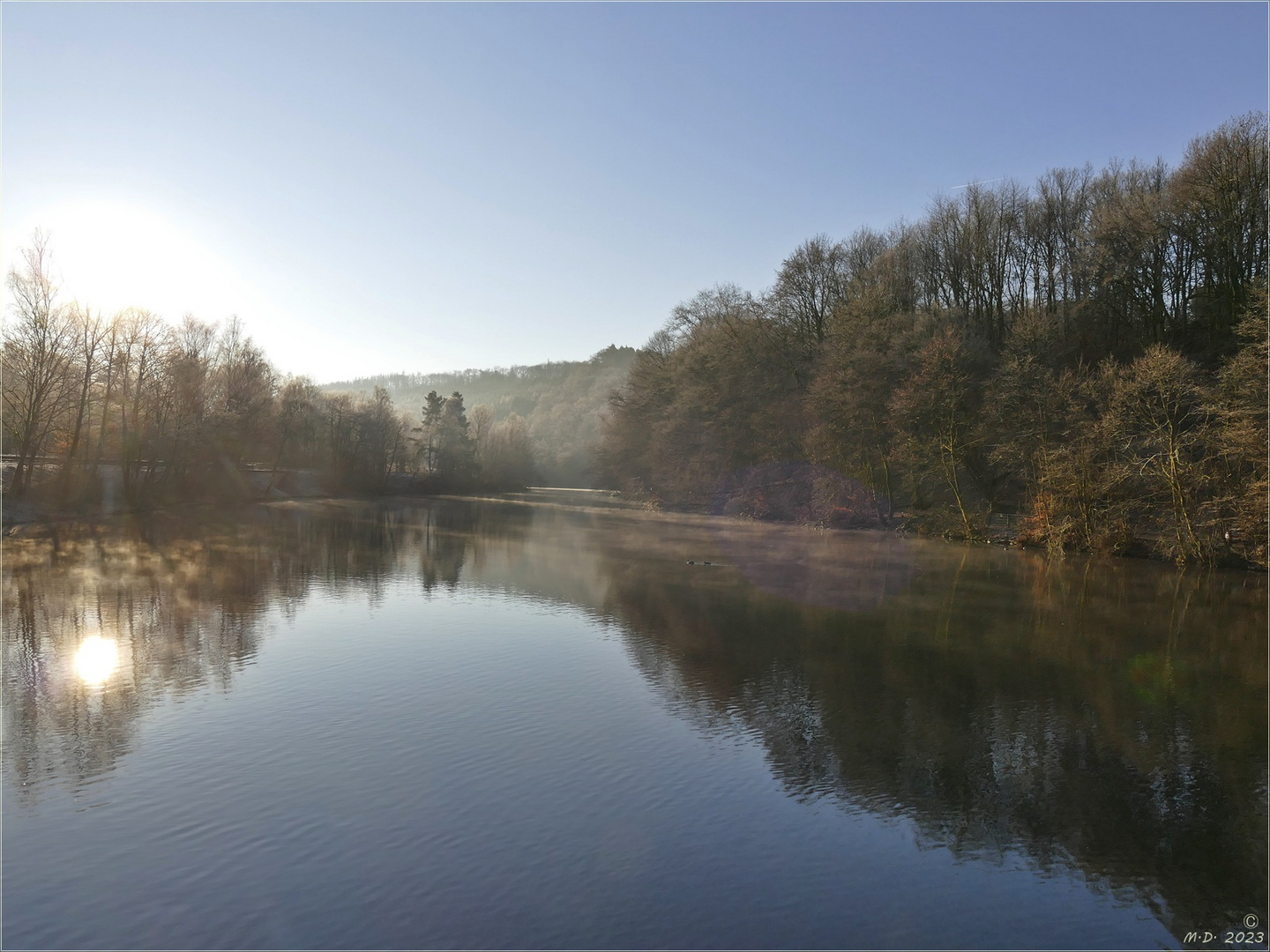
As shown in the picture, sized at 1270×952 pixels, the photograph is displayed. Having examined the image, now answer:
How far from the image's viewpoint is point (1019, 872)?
21.5ft

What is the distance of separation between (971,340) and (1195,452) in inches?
491

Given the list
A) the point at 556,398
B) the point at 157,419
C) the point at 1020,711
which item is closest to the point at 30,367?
the point at 157,419

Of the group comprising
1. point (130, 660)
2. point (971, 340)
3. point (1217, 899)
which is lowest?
point (1217, 899)

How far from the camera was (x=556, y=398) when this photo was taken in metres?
130

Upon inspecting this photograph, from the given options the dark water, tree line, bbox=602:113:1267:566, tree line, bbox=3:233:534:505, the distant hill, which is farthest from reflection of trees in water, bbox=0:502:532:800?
the distant hill

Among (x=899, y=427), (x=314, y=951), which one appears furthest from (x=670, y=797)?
(x=899, y=427)

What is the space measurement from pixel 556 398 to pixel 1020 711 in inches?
4761

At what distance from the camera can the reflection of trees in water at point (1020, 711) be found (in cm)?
714

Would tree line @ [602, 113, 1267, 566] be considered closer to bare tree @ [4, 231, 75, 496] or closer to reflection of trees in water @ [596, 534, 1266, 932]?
reflection of trees in water @ [596, 534, 1266, 932]

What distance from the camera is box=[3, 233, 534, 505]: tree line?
34188mm

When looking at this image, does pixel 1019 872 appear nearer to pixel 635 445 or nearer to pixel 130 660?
pixel 130 660

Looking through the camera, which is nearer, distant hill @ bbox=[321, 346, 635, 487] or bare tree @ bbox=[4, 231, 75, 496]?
bare tree @ bbox=[4, 231, 75, 496]

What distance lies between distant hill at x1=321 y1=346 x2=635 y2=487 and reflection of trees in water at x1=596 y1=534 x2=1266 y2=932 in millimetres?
50236

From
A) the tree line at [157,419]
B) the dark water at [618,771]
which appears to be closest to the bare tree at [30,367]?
the tree line at [157,419]
